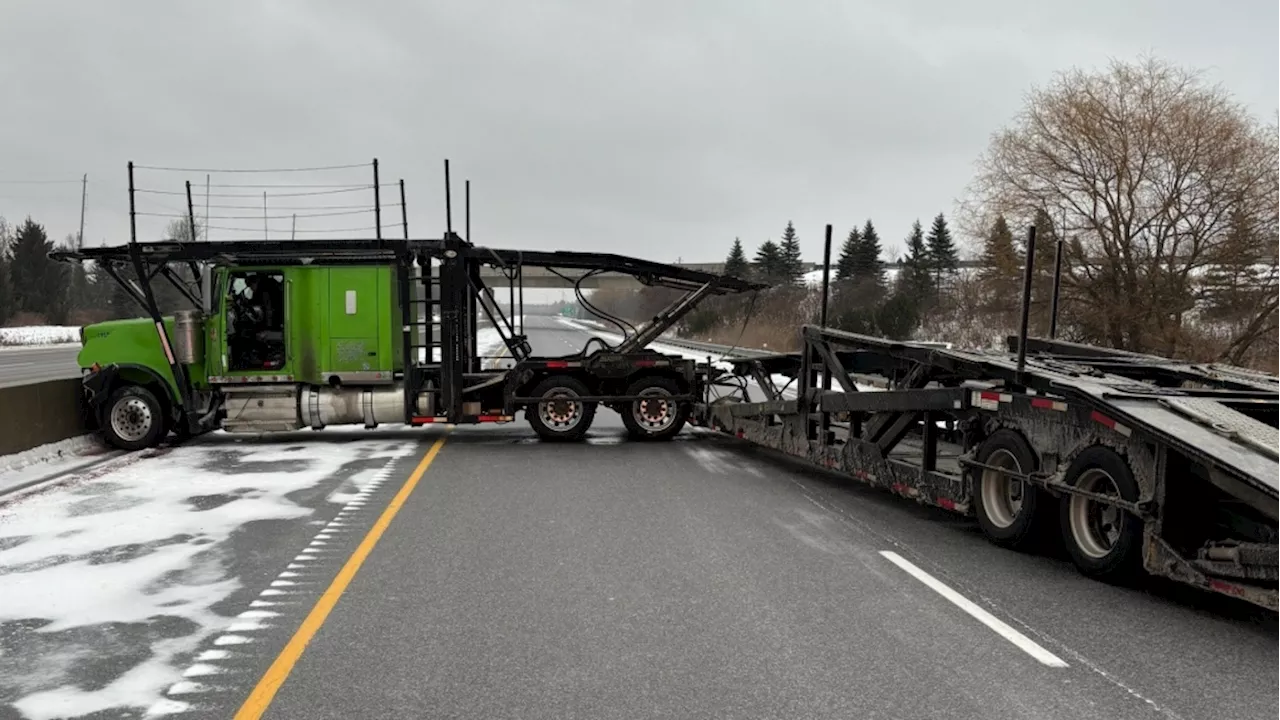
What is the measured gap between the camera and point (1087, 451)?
5.99m

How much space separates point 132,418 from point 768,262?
220 feet

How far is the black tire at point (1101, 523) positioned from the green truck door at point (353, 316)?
29.4 feet

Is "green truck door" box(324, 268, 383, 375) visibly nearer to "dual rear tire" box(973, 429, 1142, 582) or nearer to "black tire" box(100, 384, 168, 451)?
"black tire" box(100, 384, 168, 451)

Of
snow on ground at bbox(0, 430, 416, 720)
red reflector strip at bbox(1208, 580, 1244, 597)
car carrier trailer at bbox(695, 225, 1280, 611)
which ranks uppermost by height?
car carrier trailer at bbox(695, 225, 1280, 611)

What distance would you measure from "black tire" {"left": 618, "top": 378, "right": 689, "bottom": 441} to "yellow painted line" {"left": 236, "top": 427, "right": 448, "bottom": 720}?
4.91m

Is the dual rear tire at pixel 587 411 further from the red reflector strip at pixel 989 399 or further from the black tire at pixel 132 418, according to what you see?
the red reflector strip at pixel 989 399

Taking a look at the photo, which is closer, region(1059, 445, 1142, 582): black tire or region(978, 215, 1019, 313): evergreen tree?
region(1059, 445, 1142, 582): black tire

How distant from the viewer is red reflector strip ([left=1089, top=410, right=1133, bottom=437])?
5.67 metres

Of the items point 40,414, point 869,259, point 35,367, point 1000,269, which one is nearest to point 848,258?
point 869,259

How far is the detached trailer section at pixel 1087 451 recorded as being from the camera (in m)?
5.12

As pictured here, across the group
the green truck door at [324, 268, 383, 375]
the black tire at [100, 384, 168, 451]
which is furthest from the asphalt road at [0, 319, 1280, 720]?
the black tire at [100, 384, 168, 451]

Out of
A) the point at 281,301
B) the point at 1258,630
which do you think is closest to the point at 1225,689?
the point at 1258,630

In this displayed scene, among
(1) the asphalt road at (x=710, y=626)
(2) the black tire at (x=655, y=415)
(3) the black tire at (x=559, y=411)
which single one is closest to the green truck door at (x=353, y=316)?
(3) the black tire at (x=559, y=411)

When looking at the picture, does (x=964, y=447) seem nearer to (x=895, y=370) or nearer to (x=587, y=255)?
(x=895, y=370)
